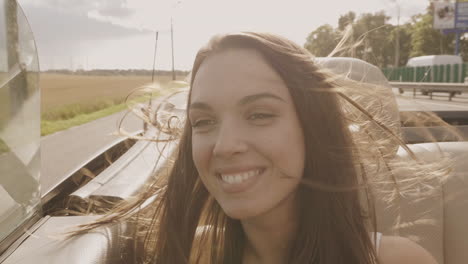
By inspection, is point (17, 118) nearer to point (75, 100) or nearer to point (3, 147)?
point (3, 147)

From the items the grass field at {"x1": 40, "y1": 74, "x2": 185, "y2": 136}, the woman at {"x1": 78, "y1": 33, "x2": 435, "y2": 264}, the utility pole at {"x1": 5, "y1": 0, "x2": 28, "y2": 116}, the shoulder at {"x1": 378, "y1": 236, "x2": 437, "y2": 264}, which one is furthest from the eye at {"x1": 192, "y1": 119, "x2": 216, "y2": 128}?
the grass field at {"x1": 40, "y1": 74, "x2": 185, "y2": 136}

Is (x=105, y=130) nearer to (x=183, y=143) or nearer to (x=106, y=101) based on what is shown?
(x=183, y=143)

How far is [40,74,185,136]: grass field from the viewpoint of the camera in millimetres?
20609

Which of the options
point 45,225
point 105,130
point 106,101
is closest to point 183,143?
point 45,225

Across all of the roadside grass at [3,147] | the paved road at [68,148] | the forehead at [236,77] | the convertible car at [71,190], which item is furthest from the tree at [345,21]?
the paved road at [68,148]

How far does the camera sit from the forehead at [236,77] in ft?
4.87

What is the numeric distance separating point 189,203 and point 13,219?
2.00 ft

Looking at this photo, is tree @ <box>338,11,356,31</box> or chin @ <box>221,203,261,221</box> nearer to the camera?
chin @ <box>221,203,261,221</box>

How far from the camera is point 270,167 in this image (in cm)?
145

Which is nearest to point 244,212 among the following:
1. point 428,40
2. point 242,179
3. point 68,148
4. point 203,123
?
point 242,179

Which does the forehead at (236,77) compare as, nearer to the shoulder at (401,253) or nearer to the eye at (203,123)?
the eye at (203,123)

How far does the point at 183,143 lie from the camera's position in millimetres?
1861

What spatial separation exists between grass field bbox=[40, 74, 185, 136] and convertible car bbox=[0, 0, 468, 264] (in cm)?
1489

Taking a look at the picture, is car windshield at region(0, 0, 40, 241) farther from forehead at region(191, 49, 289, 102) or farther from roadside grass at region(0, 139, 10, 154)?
forehead at region(191, 49, 289, 102)
